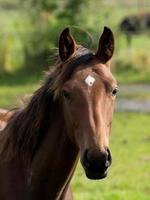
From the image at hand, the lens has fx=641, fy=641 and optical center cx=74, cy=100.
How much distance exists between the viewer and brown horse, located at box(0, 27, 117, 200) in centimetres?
400

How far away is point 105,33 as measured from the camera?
14.1ft

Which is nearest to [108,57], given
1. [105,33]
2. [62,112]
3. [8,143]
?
[105,33]

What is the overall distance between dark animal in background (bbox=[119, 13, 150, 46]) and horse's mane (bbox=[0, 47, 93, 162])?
943 inches

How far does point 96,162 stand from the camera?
12.3 feet

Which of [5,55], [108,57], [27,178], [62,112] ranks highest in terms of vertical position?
[108,57]

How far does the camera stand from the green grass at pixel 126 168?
7930 millimetres

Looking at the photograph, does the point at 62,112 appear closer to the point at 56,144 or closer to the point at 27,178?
the point at 56,144

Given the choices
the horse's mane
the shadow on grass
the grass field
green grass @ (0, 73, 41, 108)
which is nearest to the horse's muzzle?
the horse's mane

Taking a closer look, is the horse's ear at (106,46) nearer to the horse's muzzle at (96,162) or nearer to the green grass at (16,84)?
the horse's muzzle at (96,162)

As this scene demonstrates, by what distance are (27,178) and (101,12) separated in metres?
19.2

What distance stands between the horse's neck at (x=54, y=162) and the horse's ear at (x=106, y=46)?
0.48m

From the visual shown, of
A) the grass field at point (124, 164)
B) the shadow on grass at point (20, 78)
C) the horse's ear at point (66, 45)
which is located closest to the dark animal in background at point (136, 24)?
the shadow on grass at point (20, 78)

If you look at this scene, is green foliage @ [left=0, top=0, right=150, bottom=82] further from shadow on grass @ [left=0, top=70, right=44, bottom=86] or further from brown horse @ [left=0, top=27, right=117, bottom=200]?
brown horse @ [left=0, top=27, right=117, bottom=200]

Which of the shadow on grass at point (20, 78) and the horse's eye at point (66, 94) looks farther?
the shadow on grass at point (20, 78)
